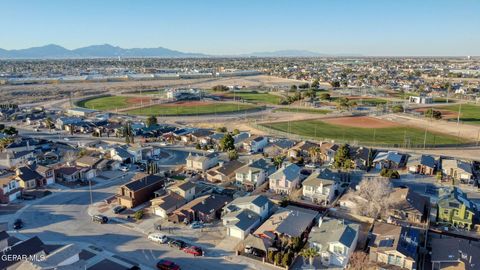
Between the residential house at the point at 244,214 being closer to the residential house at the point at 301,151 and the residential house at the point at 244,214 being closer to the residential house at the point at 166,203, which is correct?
the residential house at the point at 166,203

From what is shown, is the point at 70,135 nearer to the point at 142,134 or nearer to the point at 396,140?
the point at 142,134

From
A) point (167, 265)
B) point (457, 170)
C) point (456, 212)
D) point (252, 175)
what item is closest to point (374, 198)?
point (456, 212)

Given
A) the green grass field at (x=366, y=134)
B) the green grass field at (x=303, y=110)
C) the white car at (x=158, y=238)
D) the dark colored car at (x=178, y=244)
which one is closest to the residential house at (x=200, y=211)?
the white car at (x=158, y=238)

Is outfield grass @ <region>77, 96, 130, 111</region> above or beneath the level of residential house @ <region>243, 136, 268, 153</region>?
above

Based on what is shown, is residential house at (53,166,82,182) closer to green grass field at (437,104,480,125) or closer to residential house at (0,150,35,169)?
residential house at (0,150,35,169)

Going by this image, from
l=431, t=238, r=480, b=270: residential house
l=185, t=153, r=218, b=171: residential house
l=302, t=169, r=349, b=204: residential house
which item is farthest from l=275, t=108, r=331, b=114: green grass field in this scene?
l=431, t=238, r=480, b=270: residential house

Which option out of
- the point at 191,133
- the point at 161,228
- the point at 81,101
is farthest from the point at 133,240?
the point at 81,101
